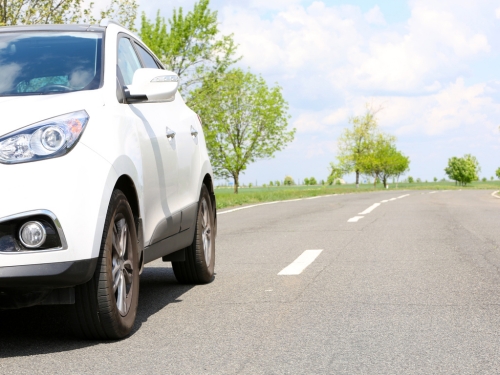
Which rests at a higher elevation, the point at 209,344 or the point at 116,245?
the point at 116,245

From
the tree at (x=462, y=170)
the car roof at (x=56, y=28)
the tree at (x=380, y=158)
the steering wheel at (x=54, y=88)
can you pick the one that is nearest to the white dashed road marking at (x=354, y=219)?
the car roof at (x=56, y=28)

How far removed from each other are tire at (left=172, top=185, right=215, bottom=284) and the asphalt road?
10cm

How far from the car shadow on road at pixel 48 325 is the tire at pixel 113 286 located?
0.41ft

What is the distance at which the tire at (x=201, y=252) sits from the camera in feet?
20.7

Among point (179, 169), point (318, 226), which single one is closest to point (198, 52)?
point (318, 226)

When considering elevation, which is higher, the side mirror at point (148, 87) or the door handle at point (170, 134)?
the side mirror at point (148, 87)

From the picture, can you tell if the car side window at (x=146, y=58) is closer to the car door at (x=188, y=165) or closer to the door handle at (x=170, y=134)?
the car door at (x=188, y=165)

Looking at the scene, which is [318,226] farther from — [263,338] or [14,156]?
[14,156]

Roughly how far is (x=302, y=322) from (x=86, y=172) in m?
1.69

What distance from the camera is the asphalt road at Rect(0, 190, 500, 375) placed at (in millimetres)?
3799

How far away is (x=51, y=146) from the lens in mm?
3861

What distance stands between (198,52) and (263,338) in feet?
124

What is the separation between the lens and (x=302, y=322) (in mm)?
4805

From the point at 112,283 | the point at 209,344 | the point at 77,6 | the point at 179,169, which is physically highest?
the point at 77,6
